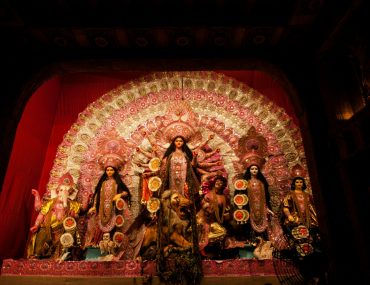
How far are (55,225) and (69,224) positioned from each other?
296 mm

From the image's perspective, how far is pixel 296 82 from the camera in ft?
11.6

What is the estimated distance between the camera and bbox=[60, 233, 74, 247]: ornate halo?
5.11m

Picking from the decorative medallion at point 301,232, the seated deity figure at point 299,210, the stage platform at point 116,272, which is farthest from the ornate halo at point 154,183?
the decorative medallion at point 301,232

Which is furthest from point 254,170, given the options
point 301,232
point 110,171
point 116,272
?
point 116,272

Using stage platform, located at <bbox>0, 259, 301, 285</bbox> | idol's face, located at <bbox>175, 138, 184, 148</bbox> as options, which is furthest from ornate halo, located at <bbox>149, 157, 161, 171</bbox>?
stage platform, located at <bbox>0, 259, 301, 285</bbox>

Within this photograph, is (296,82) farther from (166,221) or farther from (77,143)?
(77,143)

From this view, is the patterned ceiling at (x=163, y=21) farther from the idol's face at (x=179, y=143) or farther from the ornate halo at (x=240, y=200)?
the ornate halo at (x=240, y=200)

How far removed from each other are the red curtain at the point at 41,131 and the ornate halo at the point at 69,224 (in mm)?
1105

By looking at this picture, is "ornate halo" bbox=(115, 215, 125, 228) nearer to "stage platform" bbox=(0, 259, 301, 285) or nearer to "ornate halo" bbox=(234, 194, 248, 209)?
"stage platform" bbox=(0, 259, 301, 285)

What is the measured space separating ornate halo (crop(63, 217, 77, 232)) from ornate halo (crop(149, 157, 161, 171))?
156cm

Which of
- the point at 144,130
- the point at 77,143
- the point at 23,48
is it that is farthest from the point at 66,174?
the point at 23,48

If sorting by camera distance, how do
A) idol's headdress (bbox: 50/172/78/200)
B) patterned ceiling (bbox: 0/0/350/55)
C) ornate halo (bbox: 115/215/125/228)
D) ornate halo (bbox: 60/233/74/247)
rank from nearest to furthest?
patterned ceiling (bbox: 0/0/350/55) → ornate halo (bbox: 60/233/74/247) → ornate halo (bbox: 115/215/125/228) → idol's headdress (bbox: 50/172/78/200)

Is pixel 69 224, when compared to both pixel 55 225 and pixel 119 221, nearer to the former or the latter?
pixel 55 225

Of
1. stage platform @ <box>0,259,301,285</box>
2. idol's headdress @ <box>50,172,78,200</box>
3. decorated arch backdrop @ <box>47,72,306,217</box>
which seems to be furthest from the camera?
decorated arch backdrop @ <box>47,72,306,217</box>
